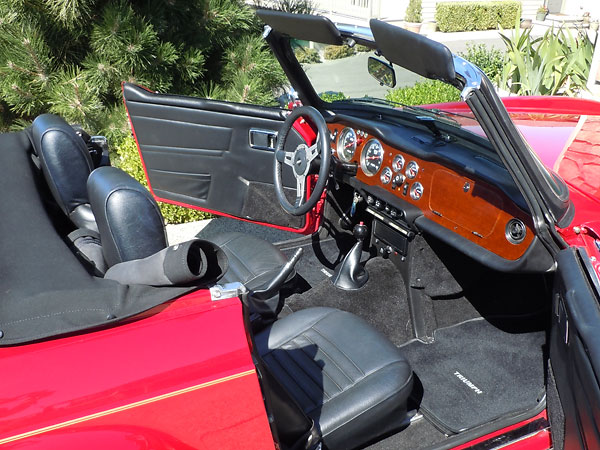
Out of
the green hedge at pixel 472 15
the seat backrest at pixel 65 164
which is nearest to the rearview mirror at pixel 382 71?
the seat backrest at pixel 65 164

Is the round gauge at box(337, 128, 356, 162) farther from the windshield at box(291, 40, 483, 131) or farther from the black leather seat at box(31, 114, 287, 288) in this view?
the black leather seat at box(31, 114, 287, 288)

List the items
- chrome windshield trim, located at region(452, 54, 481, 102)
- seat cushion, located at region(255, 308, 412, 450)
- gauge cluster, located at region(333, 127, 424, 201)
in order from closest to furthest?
chrome windshield trim, located at region(452, 54, 481, 102)
seat cushion, located at region(255, 308, 412, 450)
gauge cluster, located at region(333, 127, 424, 201)

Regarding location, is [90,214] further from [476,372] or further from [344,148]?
[476,372]

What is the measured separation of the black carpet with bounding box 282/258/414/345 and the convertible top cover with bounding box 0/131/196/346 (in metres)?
1.64

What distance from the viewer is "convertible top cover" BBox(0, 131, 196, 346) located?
157cm

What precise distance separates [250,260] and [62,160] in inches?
48.1

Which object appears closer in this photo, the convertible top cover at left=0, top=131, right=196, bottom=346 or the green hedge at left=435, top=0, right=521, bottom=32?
the convertible top cover at left=0, top=131, right=196, bottom=346

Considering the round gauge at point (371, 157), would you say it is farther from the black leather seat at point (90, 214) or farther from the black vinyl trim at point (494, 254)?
the black leather seat at point (90, 214)

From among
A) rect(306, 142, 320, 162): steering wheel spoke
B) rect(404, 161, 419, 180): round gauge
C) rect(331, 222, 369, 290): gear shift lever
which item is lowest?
rect(331, 222, 369, 290): gear shift lever

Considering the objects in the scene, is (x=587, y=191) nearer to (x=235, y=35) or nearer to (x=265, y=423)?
(x=265, y=423)

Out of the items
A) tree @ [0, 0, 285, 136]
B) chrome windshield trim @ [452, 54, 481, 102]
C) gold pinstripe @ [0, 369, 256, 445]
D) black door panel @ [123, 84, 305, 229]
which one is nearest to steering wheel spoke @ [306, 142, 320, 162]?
black door panel @ [123, 84, 305, 229]

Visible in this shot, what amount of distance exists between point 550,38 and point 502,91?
3.05 feet

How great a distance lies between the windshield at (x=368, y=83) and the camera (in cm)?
308

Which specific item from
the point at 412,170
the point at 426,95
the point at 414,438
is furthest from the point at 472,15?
the point at 414,438
